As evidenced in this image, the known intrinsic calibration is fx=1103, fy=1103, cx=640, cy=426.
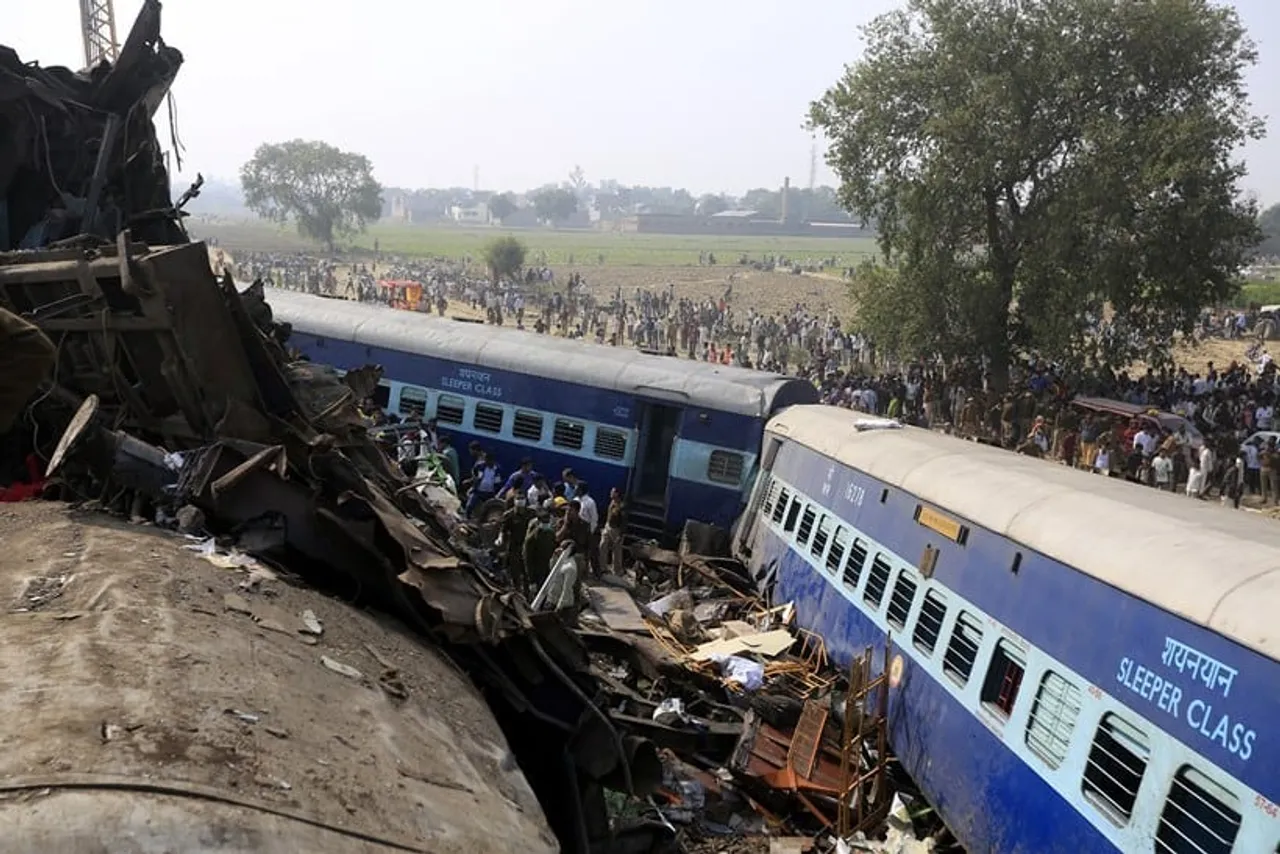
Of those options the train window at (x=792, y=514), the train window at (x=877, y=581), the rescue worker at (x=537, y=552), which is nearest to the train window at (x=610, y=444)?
the train window at (x=792, y=514)

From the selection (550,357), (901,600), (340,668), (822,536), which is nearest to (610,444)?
(550,357)

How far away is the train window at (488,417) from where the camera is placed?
1947 cm

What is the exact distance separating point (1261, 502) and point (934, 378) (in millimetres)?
10602

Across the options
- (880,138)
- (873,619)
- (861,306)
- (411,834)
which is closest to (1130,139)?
(880,138)

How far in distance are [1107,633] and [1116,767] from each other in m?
0.78

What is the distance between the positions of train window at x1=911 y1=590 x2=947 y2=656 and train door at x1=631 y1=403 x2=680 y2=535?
28.0 ft

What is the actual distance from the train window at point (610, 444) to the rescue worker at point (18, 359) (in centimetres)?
1386

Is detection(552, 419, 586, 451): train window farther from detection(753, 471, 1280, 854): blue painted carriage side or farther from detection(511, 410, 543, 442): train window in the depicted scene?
detection(753, 471, 1280, 854): blue painted carriage side

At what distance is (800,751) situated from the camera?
967cm

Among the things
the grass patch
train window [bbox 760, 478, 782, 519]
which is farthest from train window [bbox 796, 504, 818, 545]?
the grass patch

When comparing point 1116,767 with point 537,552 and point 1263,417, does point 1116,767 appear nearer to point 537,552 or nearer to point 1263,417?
point 537,552

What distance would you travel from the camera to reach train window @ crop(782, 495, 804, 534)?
1418 centimetres

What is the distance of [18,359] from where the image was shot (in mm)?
4547

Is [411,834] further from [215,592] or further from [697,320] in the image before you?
[697,320]
